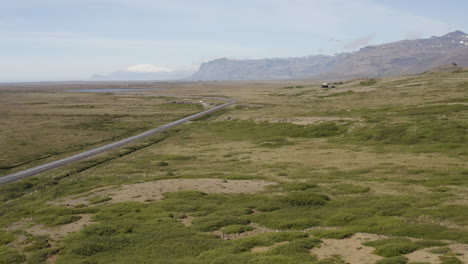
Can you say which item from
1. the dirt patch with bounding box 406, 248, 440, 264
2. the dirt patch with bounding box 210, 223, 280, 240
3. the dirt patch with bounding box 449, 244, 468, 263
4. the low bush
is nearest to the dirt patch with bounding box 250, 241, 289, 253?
the dirt patch with bounding box 210, 223, 280, 240

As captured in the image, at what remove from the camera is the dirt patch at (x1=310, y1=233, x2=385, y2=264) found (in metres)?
25.9

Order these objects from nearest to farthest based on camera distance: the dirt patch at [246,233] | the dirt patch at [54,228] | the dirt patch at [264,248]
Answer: the dirt patch at [264,248], the dirt patch at [246,233], the dirt patch at [54,228]

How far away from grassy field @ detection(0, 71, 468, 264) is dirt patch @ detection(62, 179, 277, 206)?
137mm

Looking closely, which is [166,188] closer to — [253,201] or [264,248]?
[253,201]

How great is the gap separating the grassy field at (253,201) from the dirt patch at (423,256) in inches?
2.4

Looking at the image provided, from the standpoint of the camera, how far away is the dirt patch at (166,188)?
4554cm

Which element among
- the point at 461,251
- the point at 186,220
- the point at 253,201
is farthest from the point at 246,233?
the point at 461,251

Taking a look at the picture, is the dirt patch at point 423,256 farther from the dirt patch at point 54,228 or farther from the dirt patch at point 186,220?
the dirt patch at point 54,228

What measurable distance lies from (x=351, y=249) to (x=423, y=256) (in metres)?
4.52

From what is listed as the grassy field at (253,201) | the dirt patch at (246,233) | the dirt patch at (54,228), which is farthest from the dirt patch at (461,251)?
the dirt patch at (54,228)

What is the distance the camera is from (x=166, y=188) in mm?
49031

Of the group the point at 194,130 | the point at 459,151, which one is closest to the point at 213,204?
the point at 459,151

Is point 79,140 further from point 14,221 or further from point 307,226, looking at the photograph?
point 307,226

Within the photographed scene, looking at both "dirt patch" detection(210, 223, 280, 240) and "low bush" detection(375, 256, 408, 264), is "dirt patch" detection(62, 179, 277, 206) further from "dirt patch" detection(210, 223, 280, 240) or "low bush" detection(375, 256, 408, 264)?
"low bush" detection(375, 256, 408, 264)
